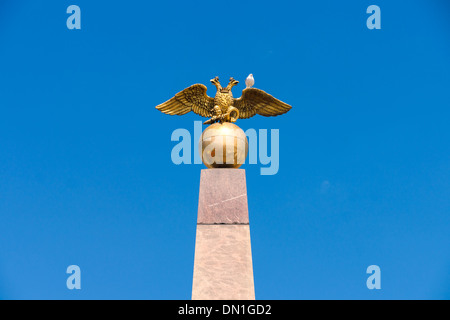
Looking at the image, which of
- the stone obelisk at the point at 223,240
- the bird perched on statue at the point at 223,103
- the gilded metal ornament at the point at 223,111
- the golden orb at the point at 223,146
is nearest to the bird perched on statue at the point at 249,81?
the gilded metal ornament at the point at 223,111

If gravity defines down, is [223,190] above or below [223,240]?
above

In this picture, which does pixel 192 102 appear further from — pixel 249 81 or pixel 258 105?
pixel 258 105

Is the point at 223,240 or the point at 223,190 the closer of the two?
the point at 223,240

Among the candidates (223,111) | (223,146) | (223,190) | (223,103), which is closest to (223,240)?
(223,190)

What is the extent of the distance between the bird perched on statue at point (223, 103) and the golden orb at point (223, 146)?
459 mm

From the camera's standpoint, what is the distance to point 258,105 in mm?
10969

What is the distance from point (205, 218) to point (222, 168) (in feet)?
3.59

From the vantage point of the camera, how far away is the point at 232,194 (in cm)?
962

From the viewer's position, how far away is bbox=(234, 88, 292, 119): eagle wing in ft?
35.4

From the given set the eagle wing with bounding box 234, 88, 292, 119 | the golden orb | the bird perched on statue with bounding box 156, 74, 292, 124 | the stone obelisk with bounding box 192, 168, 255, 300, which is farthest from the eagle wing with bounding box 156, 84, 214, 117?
the stone obelisk with bounding box 192, 168, 255, 300

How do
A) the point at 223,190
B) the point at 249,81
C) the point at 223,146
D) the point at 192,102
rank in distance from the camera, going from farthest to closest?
the point at 192,102
the point at 249,81
the point at 223,146
the point at 223,190

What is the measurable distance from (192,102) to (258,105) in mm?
1428
